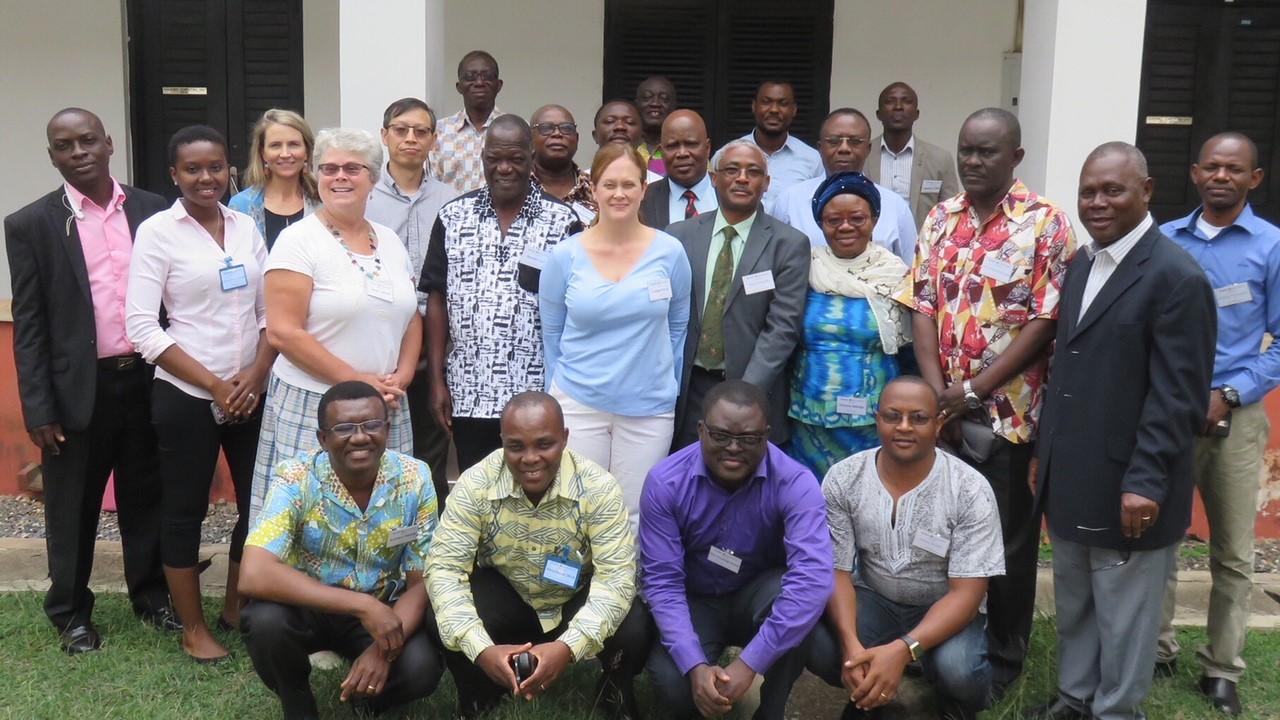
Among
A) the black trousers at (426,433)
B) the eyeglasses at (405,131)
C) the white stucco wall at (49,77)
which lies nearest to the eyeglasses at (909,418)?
the black trousers at (426,433)

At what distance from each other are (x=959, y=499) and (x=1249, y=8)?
470 cm

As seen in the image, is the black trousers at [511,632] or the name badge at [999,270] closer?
the black trousers at [511,632]

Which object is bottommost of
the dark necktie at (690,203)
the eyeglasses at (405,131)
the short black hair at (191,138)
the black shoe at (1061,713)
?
the black shoe at (1061,713)

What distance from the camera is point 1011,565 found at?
395cm

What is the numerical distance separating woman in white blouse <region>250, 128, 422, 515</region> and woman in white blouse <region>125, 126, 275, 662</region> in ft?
0.69

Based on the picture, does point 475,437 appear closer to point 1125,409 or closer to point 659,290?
point 659,290


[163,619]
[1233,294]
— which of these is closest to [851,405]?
[1233,294]

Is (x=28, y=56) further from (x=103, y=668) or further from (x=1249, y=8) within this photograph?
(x=1249, y=8)

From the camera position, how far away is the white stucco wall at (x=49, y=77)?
7.02m

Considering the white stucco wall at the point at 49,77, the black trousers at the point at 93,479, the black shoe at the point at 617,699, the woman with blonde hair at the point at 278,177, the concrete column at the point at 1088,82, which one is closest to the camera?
the black shoe at the point at 617,699

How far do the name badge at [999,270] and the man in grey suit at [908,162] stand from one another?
5.93 feet

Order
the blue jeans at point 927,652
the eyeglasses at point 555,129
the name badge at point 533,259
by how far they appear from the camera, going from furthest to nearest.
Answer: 1. the eyeglasses at point 555,129
2. the name badge at point 533,259
3. the blue jeans at point 927,652

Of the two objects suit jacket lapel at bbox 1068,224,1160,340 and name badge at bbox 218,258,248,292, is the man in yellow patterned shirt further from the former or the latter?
suit jacket lapel at bbox 1068,224,1160,340

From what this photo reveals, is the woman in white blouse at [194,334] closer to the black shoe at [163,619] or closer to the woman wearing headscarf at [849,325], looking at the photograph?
the black shoe at [163,619]
